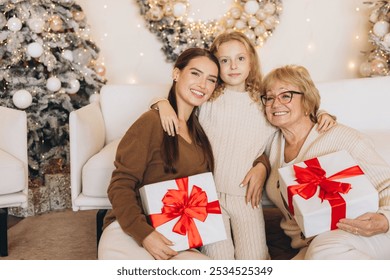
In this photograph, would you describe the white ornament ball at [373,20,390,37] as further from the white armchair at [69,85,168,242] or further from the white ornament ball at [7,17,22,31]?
the white ornament ball at [7,17,22,31]

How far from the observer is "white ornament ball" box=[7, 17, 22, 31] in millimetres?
2832

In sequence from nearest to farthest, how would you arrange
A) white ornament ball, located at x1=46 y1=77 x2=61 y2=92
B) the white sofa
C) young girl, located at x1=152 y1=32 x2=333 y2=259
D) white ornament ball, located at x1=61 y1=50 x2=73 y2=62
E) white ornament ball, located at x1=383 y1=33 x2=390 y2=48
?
1. young girl, located at x1=152 y1=32 x2=333 y2=259
2. the white sofa
3. white ornament ball, located at x1=46 y1=77 x2=61 y2=92
4. white ornament ball, located at x1=61 y1=50 x2=73 y2=62
5. white ornament ball, located at x1=383 y1=33 x2=390 y2=48

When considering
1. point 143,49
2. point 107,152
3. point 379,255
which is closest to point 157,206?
point 379,255

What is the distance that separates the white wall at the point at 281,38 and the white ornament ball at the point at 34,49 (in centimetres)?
77

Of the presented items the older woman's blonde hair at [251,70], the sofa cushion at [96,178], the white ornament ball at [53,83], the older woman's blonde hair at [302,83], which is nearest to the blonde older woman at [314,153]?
the older woman's blonde hair at [302,83]

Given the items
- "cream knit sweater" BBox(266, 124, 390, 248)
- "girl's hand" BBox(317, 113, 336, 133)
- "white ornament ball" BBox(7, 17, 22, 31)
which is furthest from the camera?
"white ornament ball" BBox(7, 17, 22, 31)

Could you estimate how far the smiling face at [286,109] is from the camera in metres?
1.63

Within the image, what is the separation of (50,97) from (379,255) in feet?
7.58

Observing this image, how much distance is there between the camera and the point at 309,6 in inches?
148

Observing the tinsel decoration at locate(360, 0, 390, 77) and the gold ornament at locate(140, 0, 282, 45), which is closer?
the tinsel decoration at locate(360, 0, 390, 77)

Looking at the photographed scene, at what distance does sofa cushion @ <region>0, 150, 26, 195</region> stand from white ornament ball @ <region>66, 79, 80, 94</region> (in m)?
1.04

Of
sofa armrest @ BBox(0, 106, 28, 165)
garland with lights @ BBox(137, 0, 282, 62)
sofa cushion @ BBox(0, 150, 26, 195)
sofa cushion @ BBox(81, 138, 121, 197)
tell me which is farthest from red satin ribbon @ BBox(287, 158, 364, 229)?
garland with lights @ BBox(137, 0, 282, 62)

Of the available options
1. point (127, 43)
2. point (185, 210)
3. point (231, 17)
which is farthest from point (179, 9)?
point (185, 210)

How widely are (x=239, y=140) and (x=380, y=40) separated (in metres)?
2.10
